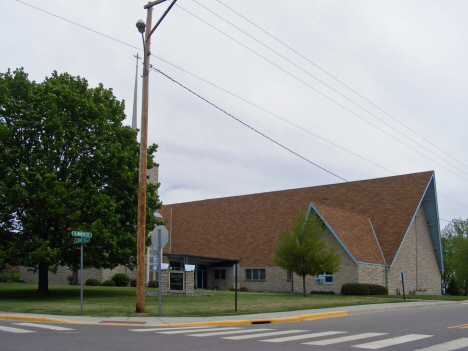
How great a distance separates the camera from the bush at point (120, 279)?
39.1m

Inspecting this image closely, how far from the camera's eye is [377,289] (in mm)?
34875

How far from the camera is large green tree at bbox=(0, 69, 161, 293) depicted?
71.5 ft

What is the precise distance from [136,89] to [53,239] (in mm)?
19922

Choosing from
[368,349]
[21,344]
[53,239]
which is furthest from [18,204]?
[368,349]

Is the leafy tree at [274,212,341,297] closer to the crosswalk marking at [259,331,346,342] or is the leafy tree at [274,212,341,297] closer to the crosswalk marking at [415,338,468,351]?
the crosswalk marking at [259,331,346,342]

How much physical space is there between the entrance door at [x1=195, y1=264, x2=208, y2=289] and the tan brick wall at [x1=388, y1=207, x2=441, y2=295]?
16.9m

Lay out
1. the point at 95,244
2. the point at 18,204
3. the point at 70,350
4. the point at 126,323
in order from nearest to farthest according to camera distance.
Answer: the point at 70,350
the point at 126,323
the point at 18,204
the point at 95,244

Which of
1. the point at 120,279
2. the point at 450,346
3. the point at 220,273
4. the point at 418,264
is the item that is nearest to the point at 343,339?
the point at 450,346

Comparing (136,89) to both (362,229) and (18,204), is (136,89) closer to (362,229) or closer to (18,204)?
(18,204)

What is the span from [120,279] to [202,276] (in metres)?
8.42

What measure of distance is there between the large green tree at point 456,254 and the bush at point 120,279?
37.4 m

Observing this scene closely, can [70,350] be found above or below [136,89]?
below

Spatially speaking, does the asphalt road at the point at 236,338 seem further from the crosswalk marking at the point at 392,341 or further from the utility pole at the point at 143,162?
the utility pole at the point at 143,162

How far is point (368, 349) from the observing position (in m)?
8.98
